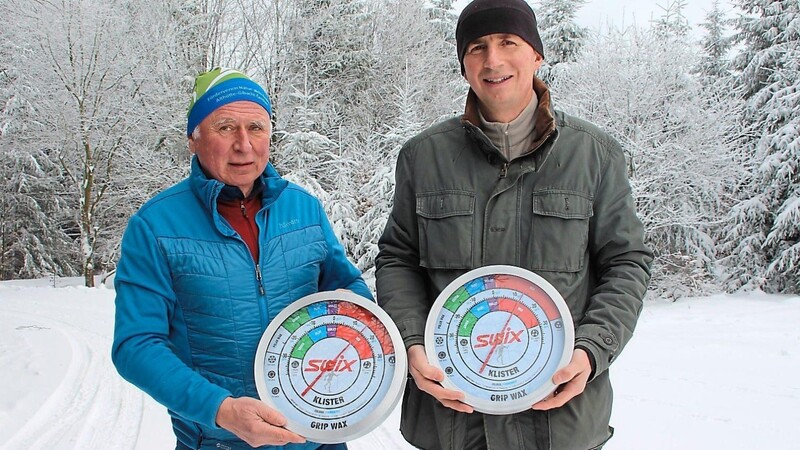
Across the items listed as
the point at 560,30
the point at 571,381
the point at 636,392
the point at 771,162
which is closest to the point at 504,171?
the point at 571,381

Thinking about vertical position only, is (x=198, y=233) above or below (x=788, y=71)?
below

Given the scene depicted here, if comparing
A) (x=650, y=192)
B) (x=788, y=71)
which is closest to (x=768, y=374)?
(x=650, y=192)

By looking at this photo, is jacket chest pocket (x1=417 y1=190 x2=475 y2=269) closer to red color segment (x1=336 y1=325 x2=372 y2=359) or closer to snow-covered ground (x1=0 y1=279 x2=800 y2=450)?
red color segment (x1=336 y1=325 x2=372 y2=359)

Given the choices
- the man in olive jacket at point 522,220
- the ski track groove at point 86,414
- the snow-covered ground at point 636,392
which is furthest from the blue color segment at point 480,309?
the ski track groove at point 86,414

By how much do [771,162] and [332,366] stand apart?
18.6 metres

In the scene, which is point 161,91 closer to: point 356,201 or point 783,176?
point 356,201

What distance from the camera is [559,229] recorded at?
1.95 m

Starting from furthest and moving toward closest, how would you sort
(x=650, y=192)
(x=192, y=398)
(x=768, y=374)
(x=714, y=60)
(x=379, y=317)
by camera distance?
1. (x=714, y=60)
2. (x=650, y=192)
3. (x=768, y=374)
4. (x=379, y=317)
5. (x=192, y=398)

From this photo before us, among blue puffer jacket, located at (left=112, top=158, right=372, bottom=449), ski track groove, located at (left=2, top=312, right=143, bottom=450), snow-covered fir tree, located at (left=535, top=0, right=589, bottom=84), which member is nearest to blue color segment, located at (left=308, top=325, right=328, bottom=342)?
blue puffer jacket, located at (left=112, top=158, right=372, bottom=449)

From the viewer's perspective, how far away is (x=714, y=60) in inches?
902

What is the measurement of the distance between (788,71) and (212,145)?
20119 millimetres

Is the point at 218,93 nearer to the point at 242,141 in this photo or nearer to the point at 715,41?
the point at 242,141

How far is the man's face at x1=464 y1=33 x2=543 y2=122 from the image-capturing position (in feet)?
6.48

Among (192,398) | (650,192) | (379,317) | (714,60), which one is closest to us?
(192,398)
